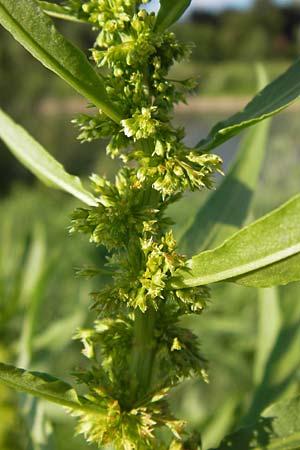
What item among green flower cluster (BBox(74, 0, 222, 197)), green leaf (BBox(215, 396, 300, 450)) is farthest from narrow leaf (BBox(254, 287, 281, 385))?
green flower cluster (BBox(74, 0, 222, 197))

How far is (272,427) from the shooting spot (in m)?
0.67

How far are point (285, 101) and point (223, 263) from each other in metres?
0.18

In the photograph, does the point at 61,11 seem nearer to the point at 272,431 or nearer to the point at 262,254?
the point at 262,254

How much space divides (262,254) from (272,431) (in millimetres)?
224

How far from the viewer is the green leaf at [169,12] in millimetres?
623

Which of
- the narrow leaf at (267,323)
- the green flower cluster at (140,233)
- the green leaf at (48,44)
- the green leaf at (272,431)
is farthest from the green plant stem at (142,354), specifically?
the narrow leaf at (267,323)

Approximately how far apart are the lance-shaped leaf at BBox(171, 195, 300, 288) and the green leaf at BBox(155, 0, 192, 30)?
9.2 inches

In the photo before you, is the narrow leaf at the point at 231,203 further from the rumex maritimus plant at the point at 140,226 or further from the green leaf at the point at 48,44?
the green leaf at the point at 48,44

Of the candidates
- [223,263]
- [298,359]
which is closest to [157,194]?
[223,263]

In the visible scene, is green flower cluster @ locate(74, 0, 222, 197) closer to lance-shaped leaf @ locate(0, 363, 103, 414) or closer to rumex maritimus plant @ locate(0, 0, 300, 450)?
rumex maritimus plant @ locate(0, 0, 300, 450)

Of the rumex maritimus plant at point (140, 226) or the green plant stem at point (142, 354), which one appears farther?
the green plant stem at point (142, 354)

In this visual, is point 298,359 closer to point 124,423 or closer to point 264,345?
point 264,345

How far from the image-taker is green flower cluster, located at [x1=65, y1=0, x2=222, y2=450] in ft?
2.04

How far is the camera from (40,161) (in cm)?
76
